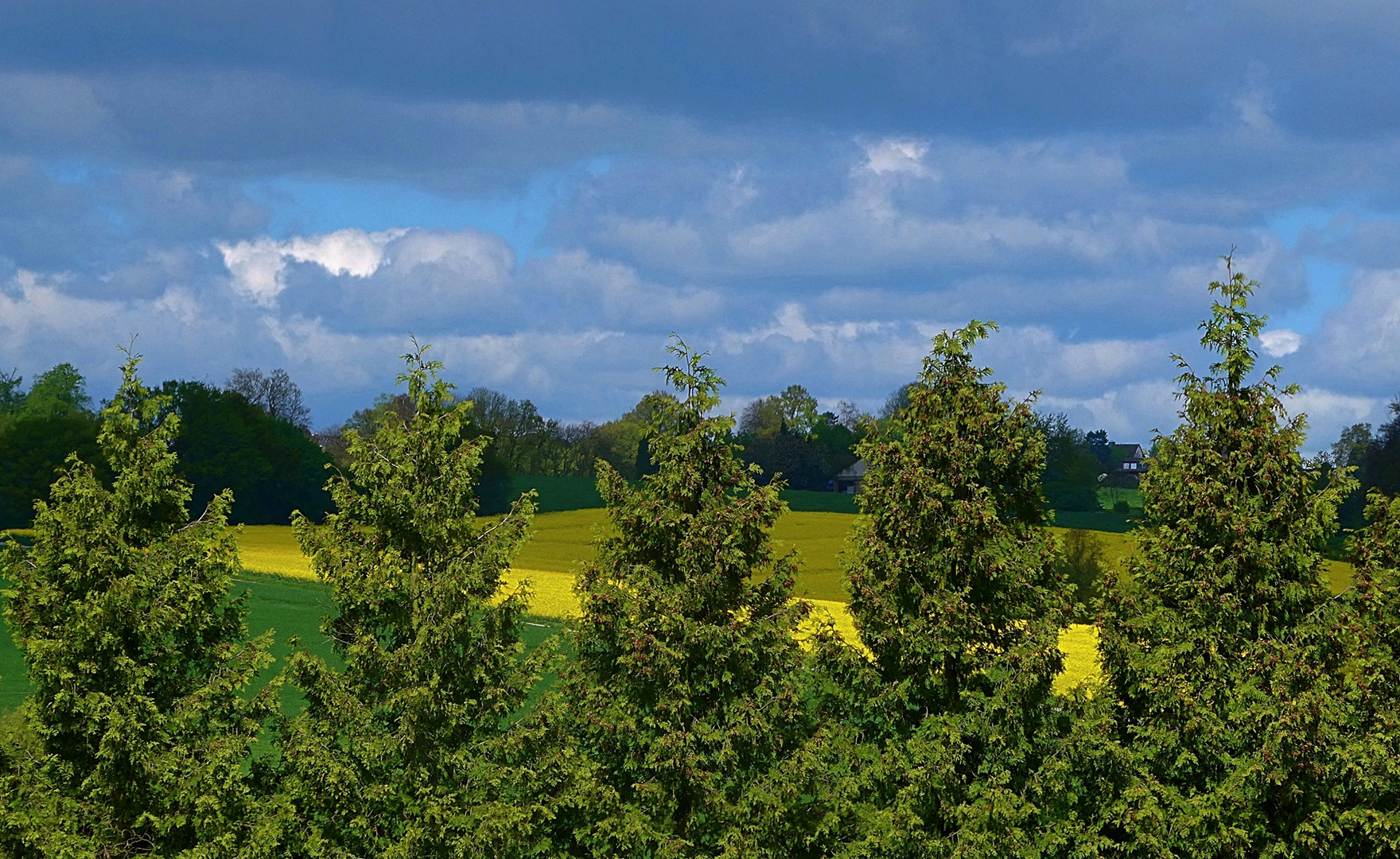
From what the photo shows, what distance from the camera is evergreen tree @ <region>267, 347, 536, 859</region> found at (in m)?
19.8

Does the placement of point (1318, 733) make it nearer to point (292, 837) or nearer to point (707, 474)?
point (707, 474)

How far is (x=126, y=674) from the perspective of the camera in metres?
19.1

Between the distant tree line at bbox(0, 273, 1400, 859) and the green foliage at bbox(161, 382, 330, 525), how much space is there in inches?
2738

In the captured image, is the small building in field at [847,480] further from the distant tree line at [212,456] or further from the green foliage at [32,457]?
the green foliage at [32,457]

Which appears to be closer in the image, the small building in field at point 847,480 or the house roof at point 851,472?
the small building in field at point 847,480

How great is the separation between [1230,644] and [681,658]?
28.5ft

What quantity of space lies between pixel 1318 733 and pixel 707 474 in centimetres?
1024

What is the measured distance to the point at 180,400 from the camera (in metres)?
93.0

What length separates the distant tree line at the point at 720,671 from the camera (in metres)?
19.5

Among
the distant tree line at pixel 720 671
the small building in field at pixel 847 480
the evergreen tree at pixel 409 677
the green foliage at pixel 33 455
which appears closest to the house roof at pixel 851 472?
the small building in field at pixel 847 480

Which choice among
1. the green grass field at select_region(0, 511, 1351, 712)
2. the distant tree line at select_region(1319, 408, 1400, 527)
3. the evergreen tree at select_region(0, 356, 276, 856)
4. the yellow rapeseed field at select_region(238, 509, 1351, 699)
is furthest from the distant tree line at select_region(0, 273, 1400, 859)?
the distant tree line at select_region(1319, 408, 1400, 527)

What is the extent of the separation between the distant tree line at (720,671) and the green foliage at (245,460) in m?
69.5

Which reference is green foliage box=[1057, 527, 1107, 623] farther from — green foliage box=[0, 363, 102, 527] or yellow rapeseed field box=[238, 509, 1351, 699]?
green foliage box=[0, 363, 102, 527]

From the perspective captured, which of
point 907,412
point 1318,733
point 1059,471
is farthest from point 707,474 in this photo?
point 1059,471
